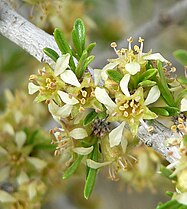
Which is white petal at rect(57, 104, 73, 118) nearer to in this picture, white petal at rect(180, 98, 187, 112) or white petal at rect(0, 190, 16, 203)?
white petal at rect(180, 98, 187, 112)

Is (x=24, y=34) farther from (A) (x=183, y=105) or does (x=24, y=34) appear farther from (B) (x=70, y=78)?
(A) (x=183, y=105)

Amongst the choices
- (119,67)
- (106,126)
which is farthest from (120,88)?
(106,126)

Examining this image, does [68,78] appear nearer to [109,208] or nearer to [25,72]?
[25,72]

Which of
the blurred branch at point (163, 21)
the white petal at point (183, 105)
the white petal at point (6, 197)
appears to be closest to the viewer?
the white petal at point (183, 105)

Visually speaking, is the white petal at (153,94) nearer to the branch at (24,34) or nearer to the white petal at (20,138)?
the branch at (24,34)

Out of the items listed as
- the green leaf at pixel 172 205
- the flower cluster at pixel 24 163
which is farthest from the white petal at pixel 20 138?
the green leaf at pixel 172 205

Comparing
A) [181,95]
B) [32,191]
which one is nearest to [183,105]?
[181,95]

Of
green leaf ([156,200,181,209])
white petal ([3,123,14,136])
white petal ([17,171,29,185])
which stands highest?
white petal ([3,123,14,136])

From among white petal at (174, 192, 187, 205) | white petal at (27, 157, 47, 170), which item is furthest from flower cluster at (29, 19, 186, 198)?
white petal at (27, 157, 47, 170)
